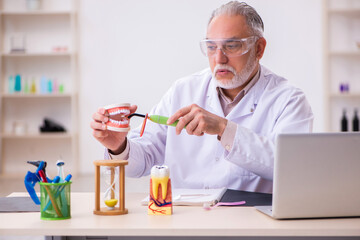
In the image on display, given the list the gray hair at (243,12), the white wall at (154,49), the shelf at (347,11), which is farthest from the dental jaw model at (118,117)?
the shelf at (347,11)

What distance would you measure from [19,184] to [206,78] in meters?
3.56

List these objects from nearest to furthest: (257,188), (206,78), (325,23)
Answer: (257,188)
(206,78)
(325,23)

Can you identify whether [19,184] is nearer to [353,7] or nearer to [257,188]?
[257,188]

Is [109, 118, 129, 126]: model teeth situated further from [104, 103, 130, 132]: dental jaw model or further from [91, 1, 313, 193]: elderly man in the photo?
[91, 1, 313, 193]: elderly man

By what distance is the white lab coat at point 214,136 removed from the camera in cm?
200

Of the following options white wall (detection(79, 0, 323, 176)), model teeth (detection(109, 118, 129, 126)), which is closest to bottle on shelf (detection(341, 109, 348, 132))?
white wall (detection(79, 0, 323, 176))

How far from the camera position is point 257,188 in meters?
2.00

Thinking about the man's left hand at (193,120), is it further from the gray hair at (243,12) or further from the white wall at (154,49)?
the white wall at (154,49)

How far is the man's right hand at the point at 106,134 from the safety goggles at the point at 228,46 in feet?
1.69

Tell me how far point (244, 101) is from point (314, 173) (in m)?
0.83

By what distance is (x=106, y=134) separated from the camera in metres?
1.77

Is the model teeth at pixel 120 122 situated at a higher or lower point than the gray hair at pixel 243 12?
lower

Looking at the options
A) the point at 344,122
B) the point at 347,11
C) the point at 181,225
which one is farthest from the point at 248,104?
the point at 347,11

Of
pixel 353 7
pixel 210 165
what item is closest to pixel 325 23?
pixel 353 7
